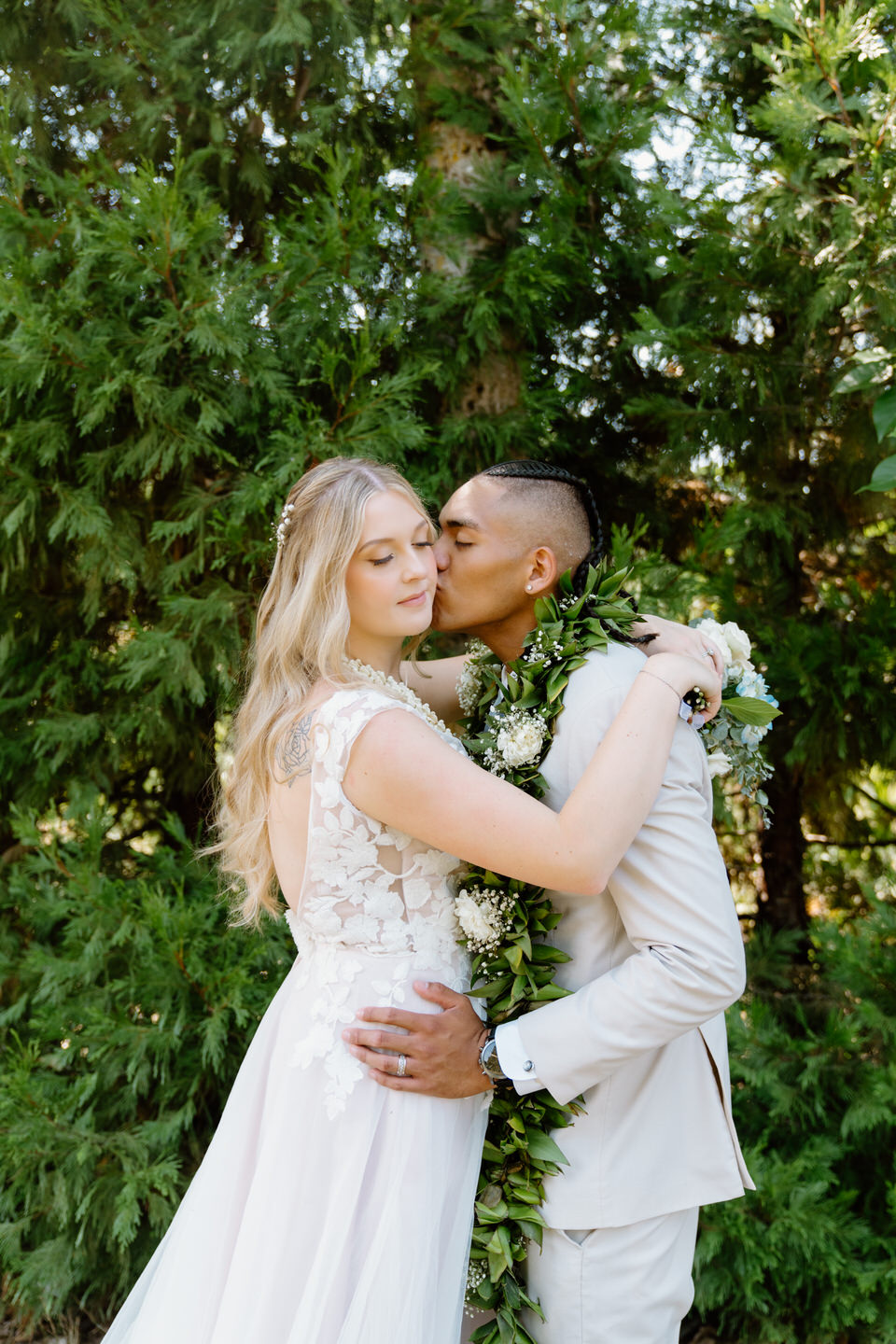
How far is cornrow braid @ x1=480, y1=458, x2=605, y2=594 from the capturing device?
2.67 metres

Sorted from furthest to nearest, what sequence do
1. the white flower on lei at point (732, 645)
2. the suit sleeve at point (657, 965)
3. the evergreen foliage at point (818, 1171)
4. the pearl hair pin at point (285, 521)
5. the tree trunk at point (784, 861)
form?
1. the tree trunk at point (784, 861)
2. the evergreen foliage at point (818, 1171)
3. the pearl hair pin at point (285, 521)
4. the white flower on lei at point (732, 645)
5. the suit sleeve at point (657, 965)

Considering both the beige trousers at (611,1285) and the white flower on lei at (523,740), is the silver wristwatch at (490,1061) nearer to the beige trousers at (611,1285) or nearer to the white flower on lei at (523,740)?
the beige trousers at (611,1285)

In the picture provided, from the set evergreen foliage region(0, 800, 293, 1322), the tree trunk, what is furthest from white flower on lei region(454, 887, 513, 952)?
the tree trunk

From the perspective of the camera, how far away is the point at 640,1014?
1.97 metres

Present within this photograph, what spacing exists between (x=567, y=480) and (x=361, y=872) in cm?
125

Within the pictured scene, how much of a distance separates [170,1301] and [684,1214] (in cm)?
120

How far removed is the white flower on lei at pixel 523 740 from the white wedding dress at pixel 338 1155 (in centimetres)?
25

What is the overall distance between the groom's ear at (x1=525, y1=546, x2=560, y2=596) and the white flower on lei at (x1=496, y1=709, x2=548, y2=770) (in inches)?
18.7

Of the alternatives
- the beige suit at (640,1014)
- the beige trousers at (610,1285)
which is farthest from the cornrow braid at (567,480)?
the beige trousers at (610,1285)

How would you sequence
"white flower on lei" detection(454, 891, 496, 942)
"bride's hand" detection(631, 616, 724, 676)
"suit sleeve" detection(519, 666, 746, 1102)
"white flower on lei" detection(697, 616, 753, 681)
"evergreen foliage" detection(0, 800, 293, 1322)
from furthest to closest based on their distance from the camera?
"evergreen foliage" detection(0, 800, 293, 1322), "white flower on lei" detection(697, 616, 753, 681), "bride's hand" detection(631, 616, 724, 676), "white flower on lei" detection(454, 891, 496, 942), "suit sleeve" detection(519, 666, 746, 1102)

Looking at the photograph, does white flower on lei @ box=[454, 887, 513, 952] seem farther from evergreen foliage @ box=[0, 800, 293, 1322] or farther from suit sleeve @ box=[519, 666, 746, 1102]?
evergreen foliage @ box=[0, 800, 293, 1322]

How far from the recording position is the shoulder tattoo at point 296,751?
7.32 feet

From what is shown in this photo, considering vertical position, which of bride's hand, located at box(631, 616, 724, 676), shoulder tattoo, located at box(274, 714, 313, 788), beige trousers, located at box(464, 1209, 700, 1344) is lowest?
beige trousers, located at box(464, 1209, 700, 1344)

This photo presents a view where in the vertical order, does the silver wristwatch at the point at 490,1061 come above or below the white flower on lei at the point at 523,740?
below
